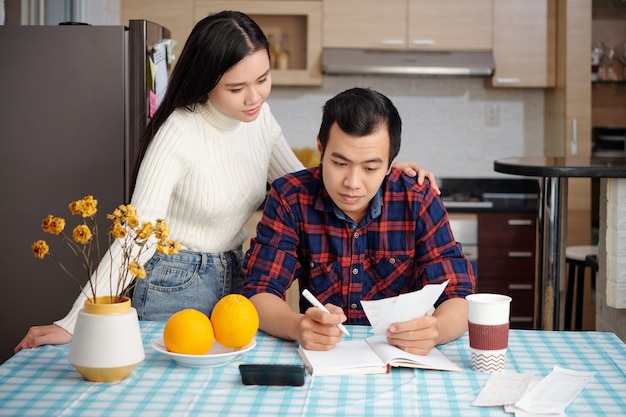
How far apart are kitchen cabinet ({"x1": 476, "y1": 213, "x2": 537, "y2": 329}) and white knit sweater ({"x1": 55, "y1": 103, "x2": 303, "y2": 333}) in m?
2.46

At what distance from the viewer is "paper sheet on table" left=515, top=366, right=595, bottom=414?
1.33 m

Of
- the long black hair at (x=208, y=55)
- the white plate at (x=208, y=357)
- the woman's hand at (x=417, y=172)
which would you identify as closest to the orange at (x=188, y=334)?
the white plate at (x=208, y=357)

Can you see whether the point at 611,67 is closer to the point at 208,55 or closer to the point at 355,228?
the point at 355,228

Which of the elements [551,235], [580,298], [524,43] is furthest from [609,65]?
[551,235]

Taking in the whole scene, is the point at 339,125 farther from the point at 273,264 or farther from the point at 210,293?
the point at 210,293

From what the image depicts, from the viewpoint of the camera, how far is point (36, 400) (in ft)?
4.49

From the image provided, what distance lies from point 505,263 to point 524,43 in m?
1.28

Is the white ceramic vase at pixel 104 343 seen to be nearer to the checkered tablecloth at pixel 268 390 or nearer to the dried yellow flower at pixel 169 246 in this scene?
the checkered tablecloth at pixel 268 390

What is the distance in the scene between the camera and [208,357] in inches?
59.2

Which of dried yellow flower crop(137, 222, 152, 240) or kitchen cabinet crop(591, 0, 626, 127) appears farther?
kitchen cabinet crop(591, 0, 626, 127)

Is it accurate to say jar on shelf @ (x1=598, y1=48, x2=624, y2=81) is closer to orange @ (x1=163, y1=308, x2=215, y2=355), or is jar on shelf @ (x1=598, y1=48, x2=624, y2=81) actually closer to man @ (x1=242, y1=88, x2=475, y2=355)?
man @ (x1=242, y1=88, x2=475, y2=355)

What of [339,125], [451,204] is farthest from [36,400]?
[451,204]

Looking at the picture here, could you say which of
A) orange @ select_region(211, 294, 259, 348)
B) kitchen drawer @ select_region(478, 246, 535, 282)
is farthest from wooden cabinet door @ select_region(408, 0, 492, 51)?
orange @ select_region(211, 294, 259, 348)

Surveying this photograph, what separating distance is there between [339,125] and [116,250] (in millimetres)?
589
